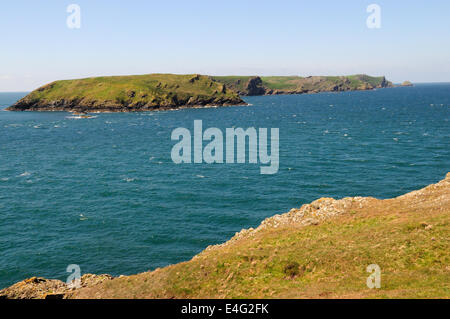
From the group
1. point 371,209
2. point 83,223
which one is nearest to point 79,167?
point 83,223

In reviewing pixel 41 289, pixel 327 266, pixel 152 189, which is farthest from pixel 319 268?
pixel 152 189

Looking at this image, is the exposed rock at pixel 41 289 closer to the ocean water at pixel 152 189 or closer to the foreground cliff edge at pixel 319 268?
the foreground cliff edge at pixel 319 268

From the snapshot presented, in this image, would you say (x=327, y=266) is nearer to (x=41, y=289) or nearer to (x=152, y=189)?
(x=41, y=289)

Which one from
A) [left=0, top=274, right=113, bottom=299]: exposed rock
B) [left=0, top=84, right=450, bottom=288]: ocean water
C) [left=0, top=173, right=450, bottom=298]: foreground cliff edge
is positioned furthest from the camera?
[left=0, top=84, right=450, bottom=288]: ocean water

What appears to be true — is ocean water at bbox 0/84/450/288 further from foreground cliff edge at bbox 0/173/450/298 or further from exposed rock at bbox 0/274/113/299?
foreground cliff edge at bbox 0/173/450/298

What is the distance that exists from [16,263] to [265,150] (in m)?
81.5

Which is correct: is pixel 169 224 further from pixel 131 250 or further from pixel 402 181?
pixel 402 181

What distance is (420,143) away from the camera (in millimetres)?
107438

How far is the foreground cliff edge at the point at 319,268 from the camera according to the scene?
25.3 m

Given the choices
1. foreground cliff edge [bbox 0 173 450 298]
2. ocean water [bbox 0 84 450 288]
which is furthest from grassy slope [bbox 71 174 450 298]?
ocean water [bbox 0 84 450 288]

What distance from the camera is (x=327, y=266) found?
2883 cm

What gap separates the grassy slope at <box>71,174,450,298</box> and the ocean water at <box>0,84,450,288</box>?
14752 millimetres

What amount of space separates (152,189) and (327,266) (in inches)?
1963

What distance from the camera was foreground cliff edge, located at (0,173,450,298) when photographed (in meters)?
25.3
